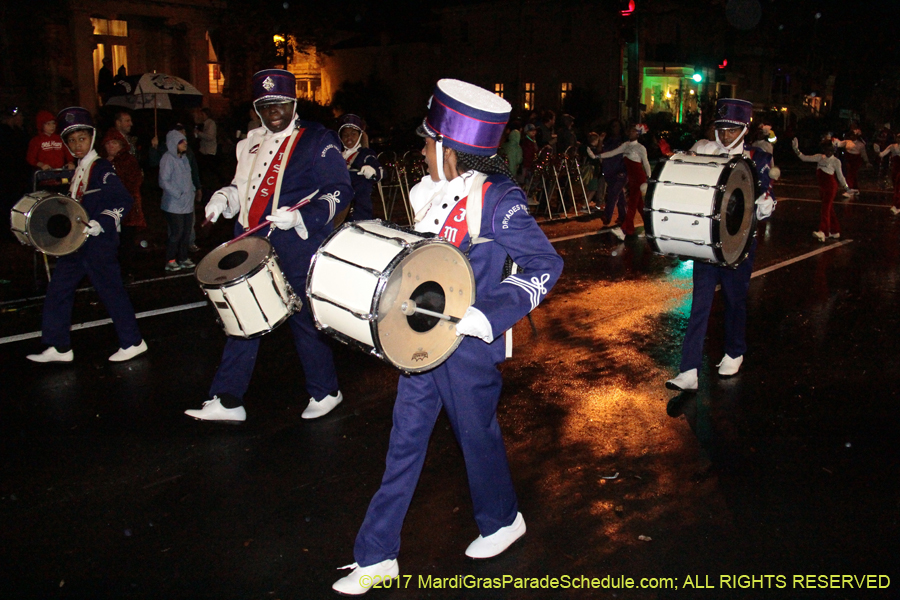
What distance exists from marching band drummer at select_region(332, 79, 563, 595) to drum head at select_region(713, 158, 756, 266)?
8.87 ft

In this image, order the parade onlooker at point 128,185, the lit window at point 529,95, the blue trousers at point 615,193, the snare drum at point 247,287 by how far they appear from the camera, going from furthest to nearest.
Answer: the lit window at point 529,95 → the blue trousers at point 615,193 → the parade onlooker at point 128,185 → the snare drum at point 247,287

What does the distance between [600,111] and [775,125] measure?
14537 mm

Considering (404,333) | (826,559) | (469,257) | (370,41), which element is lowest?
(826,559)

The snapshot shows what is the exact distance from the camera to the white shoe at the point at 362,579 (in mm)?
3457

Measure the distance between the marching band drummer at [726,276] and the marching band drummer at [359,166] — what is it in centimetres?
501

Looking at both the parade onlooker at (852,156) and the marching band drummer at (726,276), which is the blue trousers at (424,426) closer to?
the marching band drummer at (726,276)

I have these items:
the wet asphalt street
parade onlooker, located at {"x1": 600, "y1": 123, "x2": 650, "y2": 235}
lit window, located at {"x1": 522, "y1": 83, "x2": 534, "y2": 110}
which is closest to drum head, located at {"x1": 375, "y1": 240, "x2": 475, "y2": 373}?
the wet asphalt street

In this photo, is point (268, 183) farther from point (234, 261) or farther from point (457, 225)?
point (457, 225)

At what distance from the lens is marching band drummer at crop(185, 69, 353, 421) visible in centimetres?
517

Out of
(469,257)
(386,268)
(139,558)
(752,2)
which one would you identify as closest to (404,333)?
(386,268)

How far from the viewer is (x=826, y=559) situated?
3764mm

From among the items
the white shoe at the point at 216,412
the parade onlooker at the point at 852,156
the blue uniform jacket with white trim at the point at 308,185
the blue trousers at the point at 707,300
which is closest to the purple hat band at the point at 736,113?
the blue trousers at the point at 707,300

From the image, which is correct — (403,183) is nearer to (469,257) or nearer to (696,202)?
(696,202)

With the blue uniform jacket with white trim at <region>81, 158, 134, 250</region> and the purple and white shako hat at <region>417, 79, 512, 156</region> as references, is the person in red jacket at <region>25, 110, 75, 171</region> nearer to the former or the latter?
the blue uniform jacket with white trim at <region>81, 158, 134, 250</region>
